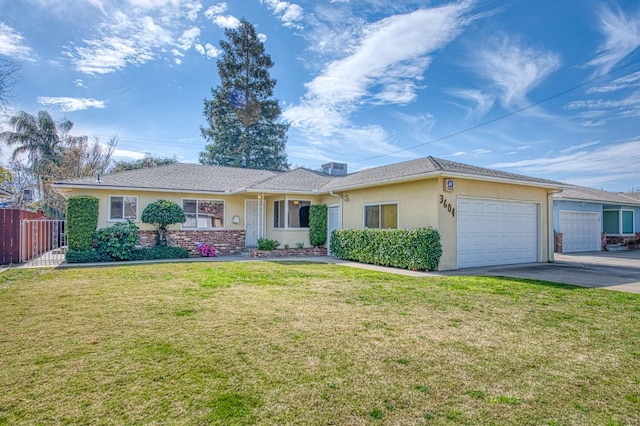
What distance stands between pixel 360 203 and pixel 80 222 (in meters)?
10.2

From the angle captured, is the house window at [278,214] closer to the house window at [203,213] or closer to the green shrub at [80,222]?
the house window at [203,213]

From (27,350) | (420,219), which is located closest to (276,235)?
(420,219)

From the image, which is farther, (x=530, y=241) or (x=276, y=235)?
(x=276, y=235)

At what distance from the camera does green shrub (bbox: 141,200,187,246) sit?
14.4 metres

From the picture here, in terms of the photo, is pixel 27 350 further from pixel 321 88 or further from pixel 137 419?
pixel 321 88

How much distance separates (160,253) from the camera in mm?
14266

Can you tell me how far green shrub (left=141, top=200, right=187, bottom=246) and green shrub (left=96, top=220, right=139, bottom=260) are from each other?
0.86m

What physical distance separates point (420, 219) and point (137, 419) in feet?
32.5

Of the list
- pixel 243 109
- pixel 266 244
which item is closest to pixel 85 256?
pixel 266 244

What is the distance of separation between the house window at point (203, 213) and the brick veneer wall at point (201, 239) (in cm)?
38

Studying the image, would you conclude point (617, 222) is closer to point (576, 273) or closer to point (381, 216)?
point (576, 273)

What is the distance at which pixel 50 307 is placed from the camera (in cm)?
602

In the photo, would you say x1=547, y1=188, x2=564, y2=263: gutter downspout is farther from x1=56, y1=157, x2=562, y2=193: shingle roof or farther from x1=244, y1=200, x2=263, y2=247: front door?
x1=244, y1=200, x2=263, y2=247: front door

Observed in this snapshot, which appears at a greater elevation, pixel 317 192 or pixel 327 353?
pixel 317 192
